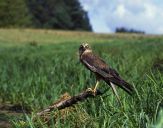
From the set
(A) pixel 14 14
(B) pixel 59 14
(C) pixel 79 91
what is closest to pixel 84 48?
(C) pixel 79 91

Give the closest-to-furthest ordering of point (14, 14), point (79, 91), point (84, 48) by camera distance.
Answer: point (84, 48), point (79, 91), point (14, 14)

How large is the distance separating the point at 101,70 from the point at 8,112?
2453 millimetres

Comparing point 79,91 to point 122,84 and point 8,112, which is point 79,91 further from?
point 122,84

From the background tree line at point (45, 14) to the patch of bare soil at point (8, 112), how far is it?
194ft

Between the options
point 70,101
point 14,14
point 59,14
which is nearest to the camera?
point 70,101

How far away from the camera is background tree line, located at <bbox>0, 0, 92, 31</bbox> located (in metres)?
73.1

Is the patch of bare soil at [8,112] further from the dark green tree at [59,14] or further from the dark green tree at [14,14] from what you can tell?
the dark green tree at [59,14]

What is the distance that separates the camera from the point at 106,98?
24.3 feet

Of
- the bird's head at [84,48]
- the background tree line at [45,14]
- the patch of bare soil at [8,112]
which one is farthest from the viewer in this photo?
the background tree line at [45,14]

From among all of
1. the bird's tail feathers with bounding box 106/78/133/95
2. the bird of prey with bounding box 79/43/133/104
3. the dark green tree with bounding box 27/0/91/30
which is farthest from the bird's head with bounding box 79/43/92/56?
the dark green tree with bounding box 27/0/91/30

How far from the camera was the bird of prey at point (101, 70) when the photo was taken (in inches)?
260

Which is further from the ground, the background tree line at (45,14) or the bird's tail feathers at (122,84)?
the bird's tail feathers at (122,84)

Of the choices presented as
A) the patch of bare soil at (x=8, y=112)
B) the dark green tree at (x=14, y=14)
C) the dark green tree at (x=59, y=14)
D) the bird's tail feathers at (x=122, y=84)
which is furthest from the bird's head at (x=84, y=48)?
the dark green tree at (x=59, y=14)

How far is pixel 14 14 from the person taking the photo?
7412cm
